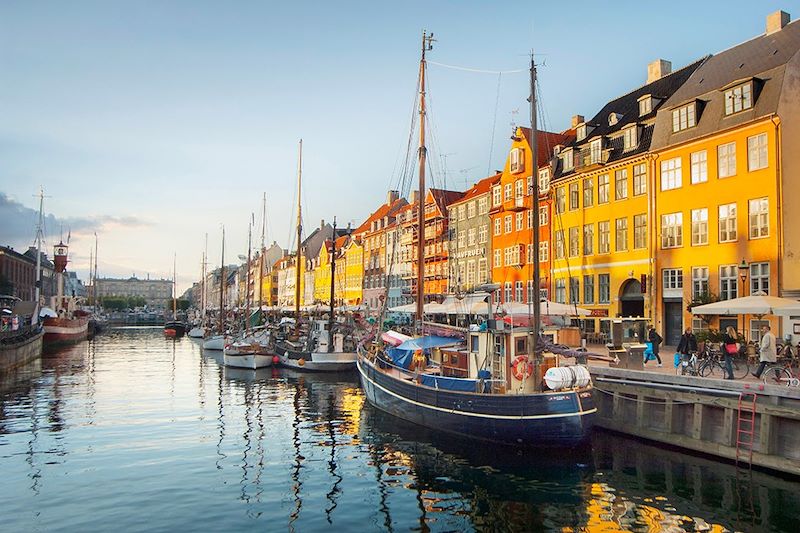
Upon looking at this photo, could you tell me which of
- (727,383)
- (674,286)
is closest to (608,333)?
(674,286)

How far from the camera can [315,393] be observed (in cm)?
3784

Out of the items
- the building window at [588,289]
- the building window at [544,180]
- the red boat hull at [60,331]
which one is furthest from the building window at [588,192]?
the red boat hull at [60,331]

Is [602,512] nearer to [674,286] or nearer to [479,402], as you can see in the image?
[479,402]

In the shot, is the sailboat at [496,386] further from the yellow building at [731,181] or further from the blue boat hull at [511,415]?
the yellow building at [731,181]

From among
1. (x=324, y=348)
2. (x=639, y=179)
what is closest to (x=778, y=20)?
(x=639, y=179)

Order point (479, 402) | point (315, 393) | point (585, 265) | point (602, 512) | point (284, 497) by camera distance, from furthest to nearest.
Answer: point (585, 265) < point (315, 393) < point (479, 402) < point (284, 497) < point (602, 512)

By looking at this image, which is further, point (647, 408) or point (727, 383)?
point (647, 408)

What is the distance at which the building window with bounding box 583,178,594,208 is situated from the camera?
4709cm

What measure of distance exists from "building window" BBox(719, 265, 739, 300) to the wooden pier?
49.3 ft

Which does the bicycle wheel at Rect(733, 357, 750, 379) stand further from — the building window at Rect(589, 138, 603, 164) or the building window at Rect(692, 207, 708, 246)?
the building window at Rect(589, 138, 603, 164)

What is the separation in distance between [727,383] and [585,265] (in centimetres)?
2757

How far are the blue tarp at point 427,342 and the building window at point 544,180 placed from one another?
87.7ft

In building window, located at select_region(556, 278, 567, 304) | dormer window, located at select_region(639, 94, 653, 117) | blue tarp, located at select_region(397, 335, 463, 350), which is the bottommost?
blue tarp, located at select_region(397, 335, 463, 350)

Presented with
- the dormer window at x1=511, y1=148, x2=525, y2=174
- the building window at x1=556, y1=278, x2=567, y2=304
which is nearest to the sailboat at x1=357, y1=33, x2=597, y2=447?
the building window at x1=556, y1=278, x2=567, y2=304
